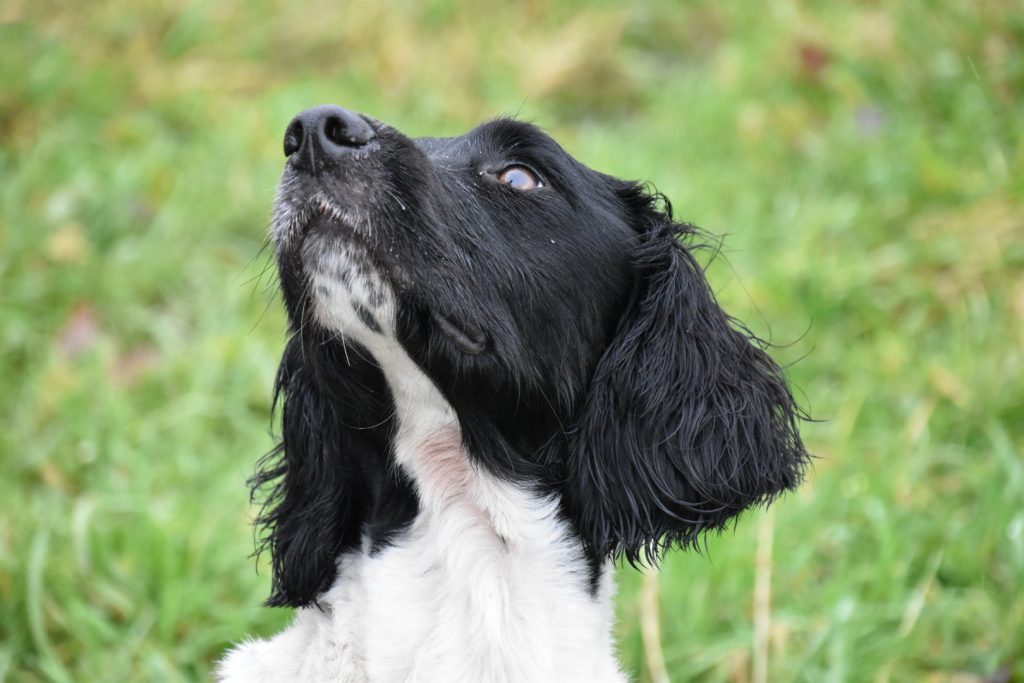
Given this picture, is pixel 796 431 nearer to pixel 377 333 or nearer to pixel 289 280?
pixel 377 333

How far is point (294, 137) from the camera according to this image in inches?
93.0

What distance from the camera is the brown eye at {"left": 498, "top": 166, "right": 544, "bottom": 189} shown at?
8.75 ft

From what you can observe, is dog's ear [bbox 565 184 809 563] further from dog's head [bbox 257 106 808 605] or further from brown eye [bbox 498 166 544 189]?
brown eye [bbox 498 166 544 189]

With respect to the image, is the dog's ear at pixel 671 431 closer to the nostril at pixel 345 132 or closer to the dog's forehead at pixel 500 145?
the dog's forehead at pixel 500 145

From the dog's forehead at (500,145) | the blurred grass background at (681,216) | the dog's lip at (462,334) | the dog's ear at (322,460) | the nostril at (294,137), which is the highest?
the nostril at (294,137)

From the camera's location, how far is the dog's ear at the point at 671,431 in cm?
261

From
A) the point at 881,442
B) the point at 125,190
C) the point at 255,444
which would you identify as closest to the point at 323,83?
the point at 125,190

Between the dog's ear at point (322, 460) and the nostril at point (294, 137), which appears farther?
the dog's ear at point (322, 460)

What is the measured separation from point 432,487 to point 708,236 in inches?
44.0

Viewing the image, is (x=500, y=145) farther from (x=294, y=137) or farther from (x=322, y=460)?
(x=322, y=460)

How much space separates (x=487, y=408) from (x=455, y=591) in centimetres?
43

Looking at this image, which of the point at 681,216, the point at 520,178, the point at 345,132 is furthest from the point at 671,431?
the point at 681,216

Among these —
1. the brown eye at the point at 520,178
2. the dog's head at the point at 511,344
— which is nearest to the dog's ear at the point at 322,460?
the dog's head at the point at 511,344

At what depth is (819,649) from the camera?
3.65 metres
